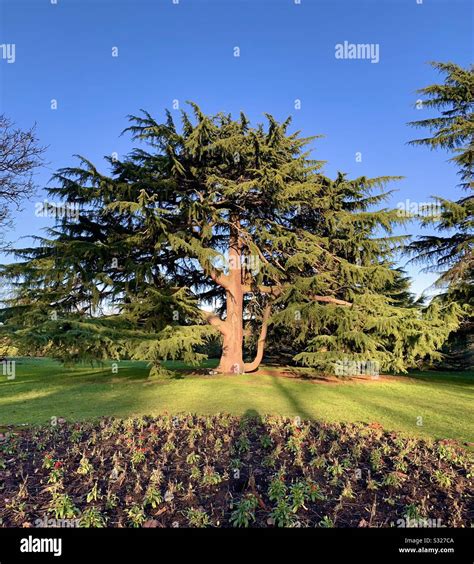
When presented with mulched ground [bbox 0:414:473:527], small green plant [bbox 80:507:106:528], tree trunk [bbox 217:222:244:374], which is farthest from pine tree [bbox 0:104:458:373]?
small green plant [bbox 80:507:106:528]

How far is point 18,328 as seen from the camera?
41.0ft

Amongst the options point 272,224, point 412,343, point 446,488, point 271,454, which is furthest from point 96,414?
point 412,343

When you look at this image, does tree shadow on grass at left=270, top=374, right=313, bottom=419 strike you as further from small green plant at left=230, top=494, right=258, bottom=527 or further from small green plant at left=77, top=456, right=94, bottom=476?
small green plant at left=77, top=456, right=94, bottom=476

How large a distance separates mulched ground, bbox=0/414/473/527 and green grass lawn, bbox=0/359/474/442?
1.69m

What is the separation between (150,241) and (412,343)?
36.3ft

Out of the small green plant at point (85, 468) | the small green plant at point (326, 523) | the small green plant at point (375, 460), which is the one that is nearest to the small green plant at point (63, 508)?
the small green plant at point (85, 468)

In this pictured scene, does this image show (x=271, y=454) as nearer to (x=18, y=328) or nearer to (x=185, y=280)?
(x=18, y=328)

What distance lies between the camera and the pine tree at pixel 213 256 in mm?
13852

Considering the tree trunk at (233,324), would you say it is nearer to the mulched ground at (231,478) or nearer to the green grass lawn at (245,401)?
the green grass lawn at (245,401)

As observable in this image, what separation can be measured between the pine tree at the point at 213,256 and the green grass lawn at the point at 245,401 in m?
1.29

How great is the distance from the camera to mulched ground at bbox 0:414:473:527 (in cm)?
340

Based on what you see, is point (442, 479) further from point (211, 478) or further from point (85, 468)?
point (85, 468)

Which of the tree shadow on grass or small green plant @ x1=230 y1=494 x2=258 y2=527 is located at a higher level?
small green plant @ x1=230 y1=494 x2=258 y2=527
